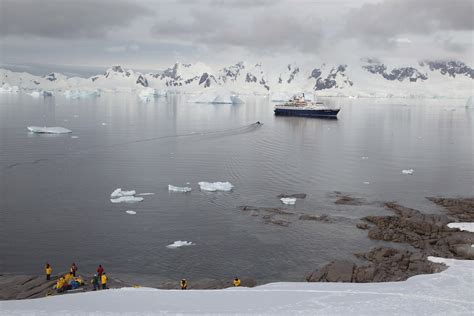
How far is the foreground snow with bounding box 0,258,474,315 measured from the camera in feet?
70.6

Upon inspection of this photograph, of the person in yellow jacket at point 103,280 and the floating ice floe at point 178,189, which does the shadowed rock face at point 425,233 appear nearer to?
the floating ice floe at point 178,189

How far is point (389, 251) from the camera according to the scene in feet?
103

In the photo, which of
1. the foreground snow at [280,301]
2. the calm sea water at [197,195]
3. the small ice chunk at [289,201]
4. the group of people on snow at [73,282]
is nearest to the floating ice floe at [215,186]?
the calm sea water at [197,195]

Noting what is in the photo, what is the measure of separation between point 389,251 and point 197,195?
1964cm

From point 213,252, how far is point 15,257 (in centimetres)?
1242

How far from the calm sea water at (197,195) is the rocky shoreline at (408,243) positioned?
1.61 m

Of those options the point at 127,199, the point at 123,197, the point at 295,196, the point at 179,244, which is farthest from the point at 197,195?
the point at 179,244

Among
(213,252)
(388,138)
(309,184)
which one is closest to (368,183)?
(309,184)

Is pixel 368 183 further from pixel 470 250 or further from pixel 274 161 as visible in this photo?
pixel 470 250

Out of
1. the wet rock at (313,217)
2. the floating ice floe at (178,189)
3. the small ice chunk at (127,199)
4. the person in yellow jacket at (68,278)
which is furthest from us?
the floating ice floe at (178,189)

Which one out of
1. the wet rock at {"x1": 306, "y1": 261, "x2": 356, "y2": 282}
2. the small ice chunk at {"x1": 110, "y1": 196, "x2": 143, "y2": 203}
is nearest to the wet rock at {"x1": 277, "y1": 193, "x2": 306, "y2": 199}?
the small ice chunk at {"x1": 110, "y1": 196, "x2": 143, "y2": 203}

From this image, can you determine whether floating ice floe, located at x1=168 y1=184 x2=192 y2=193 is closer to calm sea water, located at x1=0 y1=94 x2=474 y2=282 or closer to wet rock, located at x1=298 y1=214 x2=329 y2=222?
calm sea water, located at x1=0 y1=94 x2=474 y2=282

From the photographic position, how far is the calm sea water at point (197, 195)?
30.8 m

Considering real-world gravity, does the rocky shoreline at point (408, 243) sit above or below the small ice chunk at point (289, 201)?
below
